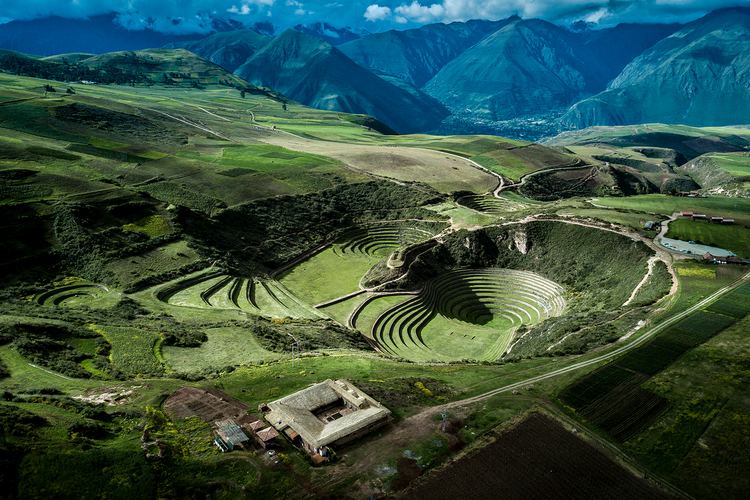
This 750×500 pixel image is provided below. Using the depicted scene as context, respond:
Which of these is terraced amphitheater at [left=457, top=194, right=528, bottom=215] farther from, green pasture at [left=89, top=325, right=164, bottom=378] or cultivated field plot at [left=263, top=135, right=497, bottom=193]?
green pasture at [left=89, top=325, right=164, bottom=378]

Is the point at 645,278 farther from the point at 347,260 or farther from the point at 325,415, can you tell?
the point at 325,415

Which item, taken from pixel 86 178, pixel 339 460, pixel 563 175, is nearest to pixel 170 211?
pixel 86 178

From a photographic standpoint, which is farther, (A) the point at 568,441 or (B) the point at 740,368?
(B) the point at 740,368

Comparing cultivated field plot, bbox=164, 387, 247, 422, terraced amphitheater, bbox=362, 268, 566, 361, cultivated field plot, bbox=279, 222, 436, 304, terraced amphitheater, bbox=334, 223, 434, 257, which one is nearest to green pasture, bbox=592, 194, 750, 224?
terraced amphitheater, bbox=362, 268, 566, 361

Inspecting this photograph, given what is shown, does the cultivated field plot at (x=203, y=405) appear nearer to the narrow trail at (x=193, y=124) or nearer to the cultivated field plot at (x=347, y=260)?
the cultivated field plot at (x=347, y=260)

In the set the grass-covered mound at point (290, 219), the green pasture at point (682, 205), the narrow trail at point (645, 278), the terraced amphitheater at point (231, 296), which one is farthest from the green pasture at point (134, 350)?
the green pasture at point (682, 205)

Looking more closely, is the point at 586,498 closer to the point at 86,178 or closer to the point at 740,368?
the point at 740,368

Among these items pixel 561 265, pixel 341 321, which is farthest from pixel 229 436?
pixel 561 265
